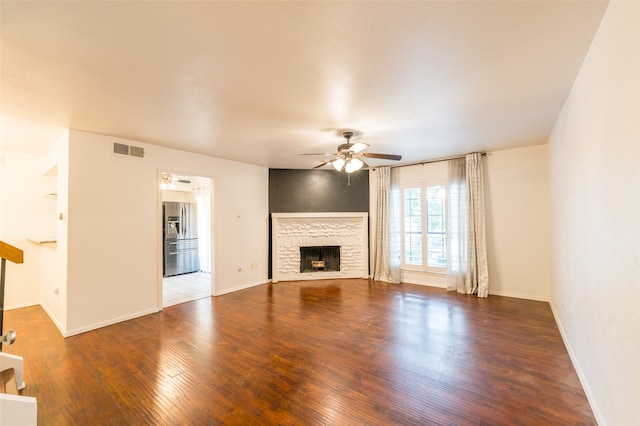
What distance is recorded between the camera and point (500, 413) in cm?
184

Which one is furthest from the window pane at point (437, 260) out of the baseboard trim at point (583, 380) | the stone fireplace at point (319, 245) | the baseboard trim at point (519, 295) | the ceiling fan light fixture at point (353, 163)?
the ceiling fan light fixture at point (353, 163)

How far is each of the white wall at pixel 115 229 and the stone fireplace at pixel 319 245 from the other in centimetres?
150

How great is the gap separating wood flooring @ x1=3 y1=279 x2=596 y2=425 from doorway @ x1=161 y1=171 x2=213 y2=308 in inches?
99.5

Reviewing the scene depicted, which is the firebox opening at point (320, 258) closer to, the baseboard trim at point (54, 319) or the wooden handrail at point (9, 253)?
the baseboard trim at point (54, 319)

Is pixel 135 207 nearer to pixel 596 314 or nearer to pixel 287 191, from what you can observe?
pixel 287 191

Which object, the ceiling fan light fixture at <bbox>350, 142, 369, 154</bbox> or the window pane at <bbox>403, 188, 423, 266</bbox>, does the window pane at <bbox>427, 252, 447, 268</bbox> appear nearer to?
the window pane at <bbox>403, 188, 423, 266</bbox>

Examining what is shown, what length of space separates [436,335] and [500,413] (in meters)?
1.24

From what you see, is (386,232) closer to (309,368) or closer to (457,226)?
(457,226)

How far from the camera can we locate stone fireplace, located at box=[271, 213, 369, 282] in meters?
5.94

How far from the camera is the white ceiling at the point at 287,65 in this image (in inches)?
56.8

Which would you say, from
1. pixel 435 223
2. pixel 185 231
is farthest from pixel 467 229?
pixel 185 231

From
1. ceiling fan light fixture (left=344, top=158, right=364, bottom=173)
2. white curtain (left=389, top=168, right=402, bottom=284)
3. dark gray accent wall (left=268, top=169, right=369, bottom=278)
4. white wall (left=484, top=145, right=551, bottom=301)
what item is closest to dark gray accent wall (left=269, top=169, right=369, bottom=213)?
dark gray accent wall (left=268, top=169, right=369, bottom=278)

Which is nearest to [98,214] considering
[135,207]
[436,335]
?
[135,207]

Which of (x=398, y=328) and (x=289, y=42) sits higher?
(x=289, y=42)
